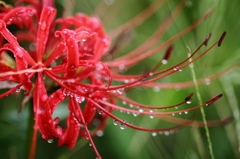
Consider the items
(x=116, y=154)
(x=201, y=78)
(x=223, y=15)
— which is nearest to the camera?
(x=201, y=78)

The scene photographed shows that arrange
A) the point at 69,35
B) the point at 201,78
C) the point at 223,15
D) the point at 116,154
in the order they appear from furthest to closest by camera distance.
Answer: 1. the point at 116,154
2. the point at 223,15
3. the point at 201,78
4. the point at 69,35

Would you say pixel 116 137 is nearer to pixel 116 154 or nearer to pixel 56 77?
pixel 116 154

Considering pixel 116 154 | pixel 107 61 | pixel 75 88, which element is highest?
pixel 107 61

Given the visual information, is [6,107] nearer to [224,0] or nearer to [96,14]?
[96,14]

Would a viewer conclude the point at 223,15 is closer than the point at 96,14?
Yes

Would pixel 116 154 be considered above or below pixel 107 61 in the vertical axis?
below

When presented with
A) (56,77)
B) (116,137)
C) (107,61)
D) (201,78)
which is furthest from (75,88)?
(116,137)

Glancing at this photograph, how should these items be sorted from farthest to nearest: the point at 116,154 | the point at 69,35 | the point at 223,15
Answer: the point at 116,154, the point at 223,15, the point at 69,35

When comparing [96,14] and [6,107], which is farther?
[96,14]

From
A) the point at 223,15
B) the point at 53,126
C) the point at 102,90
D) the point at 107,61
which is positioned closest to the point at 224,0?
the point at 223,15
